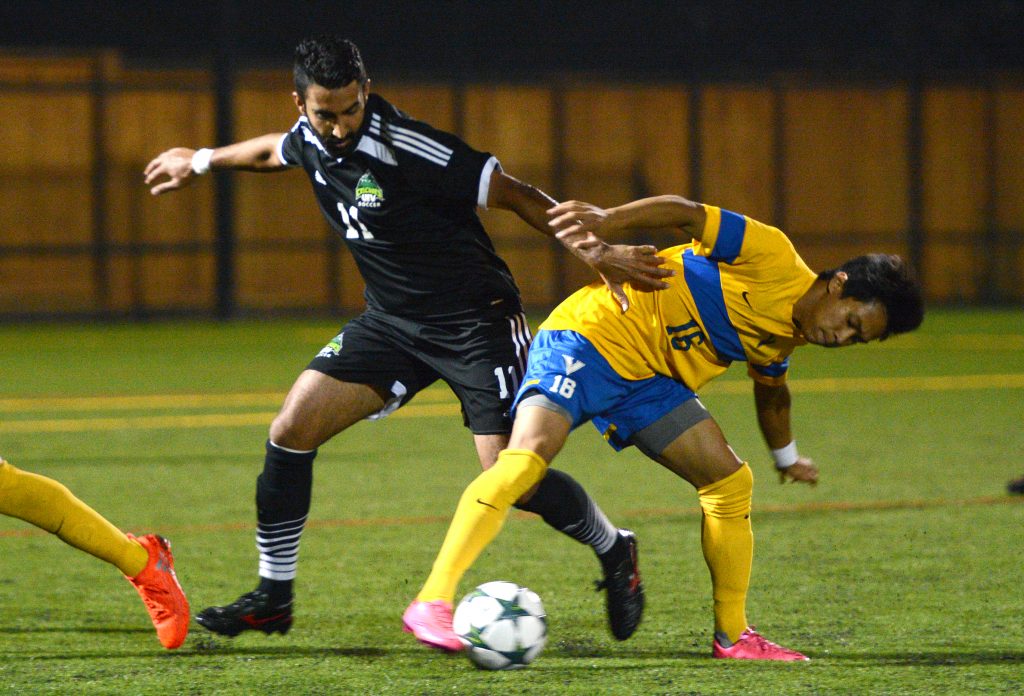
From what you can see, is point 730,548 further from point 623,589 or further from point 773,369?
point 773,369

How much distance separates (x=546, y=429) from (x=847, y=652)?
118 centimetres

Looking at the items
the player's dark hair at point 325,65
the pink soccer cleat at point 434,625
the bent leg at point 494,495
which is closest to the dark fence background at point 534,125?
the player's dark hair at point 325,65

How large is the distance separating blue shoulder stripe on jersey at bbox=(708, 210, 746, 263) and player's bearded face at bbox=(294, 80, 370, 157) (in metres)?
1.15

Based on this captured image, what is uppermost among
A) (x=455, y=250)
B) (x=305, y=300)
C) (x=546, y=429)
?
(x=455, y=250)

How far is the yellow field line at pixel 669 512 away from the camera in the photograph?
6.80m

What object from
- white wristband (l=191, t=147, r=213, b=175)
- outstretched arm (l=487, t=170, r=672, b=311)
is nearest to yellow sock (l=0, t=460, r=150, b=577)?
white wristband (l=191, t=147, r=213, b=175)

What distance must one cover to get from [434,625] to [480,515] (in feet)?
1.19

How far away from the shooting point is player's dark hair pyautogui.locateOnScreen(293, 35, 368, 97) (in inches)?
A: 175

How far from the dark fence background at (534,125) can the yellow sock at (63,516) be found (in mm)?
15018

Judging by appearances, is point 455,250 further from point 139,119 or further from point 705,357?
point 139,119

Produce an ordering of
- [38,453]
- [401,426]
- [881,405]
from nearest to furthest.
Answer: [38,453] < [401,426] < [881,405]

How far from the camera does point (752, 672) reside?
4.34 m

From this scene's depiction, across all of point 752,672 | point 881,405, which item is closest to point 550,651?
point 752,672

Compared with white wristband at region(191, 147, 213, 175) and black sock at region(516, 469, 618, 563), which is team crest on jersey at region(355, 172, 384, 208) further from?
black sock at region(516, 469, 618, 563)
